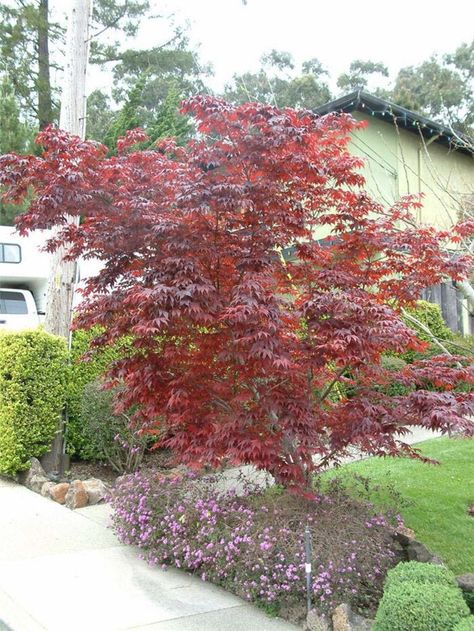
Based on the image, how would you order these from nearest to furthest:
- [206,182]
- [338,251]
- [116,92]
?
[206,182], [338,251], [116,92]

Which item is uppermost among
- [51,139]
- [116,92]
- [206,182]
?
[116,92]

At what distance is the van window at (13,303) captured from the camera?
16547mm

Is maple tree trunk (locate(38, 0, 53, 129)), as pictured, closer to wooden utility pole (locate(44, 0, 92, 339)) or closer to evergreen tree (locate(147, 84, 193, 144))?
evergreen tree (locate(147, 84, 193, 144))

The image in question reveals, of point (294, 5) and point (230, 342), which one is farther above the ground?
point (294, 5)

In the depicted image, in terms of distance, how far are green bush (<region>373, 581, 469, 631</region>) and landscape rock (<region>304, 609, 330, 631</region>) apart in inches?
21.1

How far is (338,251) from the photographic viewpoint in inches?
206

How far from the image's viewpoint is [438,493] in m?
6.82

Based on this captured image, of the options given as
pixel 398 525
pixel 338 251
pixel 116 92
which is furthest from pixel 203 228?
pixel 116 92

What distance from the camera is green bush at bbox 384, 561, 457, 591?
370cm

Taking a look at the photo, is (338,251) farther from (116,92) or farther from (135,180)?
(116,92)

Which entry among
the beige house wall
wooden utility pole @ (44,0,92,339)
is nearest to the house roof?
the beige house wall

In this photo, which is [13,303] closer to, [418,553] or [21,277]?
[21,277]

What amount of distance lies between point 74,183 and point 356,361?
8.51 feet

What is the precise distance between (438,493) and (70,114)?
7.42 metres
